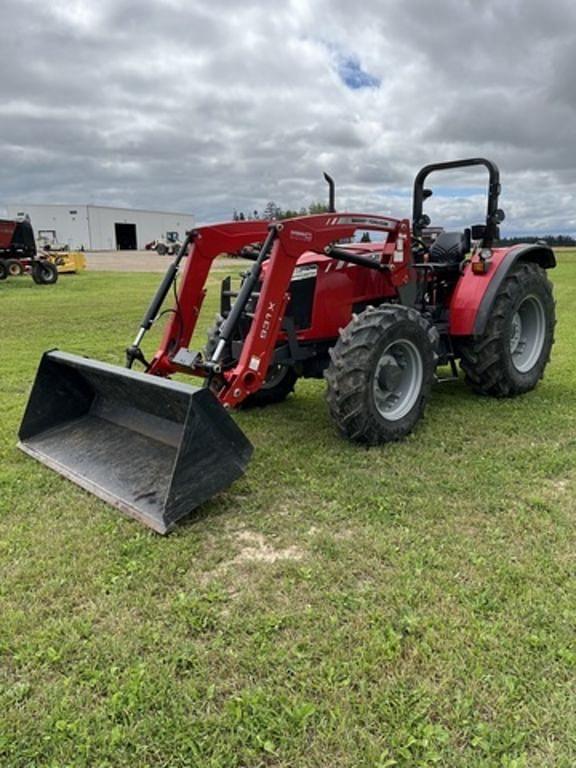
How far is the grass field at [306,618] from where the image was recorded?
2.06 metres

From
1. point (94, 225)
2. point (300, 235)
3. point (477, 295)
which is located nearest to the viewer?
point (300, 235)

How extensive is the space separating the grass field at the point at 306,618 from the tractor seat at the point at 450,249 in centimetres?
222

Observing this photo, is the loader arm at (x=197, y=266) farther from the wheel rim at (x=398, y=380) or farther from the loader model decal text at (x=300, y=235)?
the wheel rim at (x=398, y=380)

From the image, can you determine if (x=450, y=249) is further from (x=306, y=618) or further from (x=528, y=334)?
(x=306, y=618)

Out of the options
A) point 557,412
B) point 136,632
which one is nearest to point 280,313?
point 136,632

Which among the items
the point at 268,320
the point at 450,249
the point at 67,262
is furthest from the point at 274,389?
the point at 67,262

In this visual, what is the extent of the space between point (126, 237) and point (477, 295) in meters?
83.4

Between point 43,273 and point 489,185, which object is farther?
point 43,273

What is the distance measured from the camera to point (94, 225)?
7831cm

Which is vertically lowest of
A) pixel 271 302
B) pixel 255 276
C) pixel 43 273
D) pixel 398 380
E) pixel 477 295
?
pixel 43 273

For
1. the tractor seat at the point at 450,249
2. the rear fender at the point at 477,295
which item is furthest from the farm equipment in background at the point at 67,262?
the rear fender at the point at 477,295

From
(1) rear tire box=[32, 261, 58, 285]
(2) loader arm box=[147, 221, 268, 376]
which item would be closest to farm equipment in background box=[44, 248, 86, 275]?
(1) rear tire box=[32, 261, 58, 285]

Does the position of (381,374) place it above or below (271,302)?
below

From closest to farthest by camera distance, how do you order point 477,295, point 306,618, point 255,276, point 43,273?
1. point 306,618
2. point 255,276
3. point 477,295
4. point 43,273
